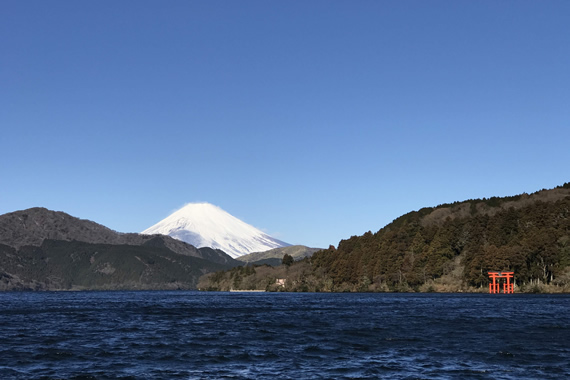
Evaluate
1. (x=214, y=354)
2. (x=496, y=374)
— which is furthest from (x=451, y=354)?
(x=214, y=354)

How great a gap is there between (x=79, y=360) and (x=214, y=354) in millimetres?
10341

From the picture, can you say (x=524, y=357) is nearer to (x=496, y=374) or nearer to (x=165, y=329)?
(x=496, y=374)

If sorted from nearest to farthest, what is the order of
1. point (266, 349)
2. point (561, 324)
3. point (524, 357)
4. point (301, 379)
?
point (301, 379), point (524, 357), point (266, 349), point (561, 324)

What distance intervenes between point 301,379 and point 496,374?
12.5 m

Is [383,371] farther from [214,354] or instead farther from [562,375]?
[214,354]

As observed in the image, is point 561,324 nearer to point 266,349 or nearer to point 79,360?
point 266,349

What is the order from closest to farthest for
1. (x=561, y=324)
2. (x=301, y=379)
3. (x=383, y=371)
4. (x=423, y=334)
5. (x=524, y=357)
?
(x=301, y=379) < (x=383, y=371) < (x=524, y=357) < (x=423, y=334) < (x=561, y=324)

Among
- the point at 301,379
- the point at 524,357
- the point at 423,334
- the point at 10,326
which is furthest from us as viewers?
the point at 10,326

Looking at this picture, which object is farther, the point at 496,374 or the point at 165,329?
the point at 165,329

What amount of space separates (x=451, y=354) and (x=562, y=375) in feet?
36.6

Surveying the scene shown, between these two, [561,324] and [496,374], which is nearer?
[496,374]

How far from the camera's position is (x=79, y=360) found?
154 feet

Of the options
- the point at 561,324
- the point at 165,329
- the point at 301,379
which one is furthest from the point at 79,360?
the point at 561,324

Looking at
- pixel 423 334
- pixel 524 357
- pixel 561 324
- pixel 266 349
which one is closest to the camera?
pixel 524 357
